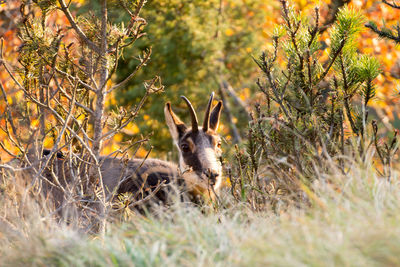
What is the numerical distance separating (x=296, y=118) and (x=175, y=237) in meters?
2.49

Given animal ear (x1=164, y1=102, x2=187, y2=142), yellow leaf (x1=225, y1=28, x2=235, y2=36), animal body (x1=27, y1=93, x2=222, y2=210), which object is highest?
yellow leaf (x1=225, y1=28, x2=235, y2=36)

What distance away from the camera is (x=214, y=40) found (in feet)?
42.7

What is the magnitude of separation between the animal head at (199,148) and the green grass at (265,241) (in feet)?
9.61

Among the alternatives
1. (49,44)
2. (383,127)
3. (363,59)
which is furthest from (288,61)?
(49,44)

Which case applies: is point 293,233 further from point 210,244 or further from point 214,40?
point 214,40

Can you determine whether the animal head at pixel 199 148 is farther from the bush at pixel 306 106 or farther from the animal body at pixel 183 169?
the bush at pixel 306 106

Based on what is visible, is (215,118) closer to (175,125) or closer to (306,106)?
(175,125)

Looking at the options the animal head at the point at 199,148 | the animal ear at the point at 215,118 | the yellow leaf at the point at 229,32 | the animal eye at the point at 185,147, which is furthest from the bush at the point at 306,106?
the yellow leaf at the point at 229,32

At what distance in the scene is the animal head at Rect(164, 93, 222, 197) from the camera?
711 cm

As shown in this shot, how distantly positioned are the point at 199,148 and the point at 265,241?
435 cm

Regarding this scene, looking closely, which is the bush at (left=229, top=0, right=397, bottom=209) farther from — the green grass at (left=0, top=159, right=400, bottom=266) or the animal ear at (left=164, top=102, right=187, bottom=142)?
the animal ear at (left=164, top=102, right=187, bottom=142)

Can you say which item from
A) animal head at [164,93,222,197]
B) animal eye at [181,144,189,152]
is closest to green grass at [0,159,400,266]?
animal head at [164,93,222,197]

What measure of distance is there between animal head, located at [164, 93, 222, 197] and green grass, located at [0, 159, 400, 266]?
2.93 metres

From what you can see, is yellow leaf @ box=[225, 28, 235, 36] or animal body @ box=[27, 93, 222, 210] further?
yellow leaf @ box=[225, 28, 235, 36]
